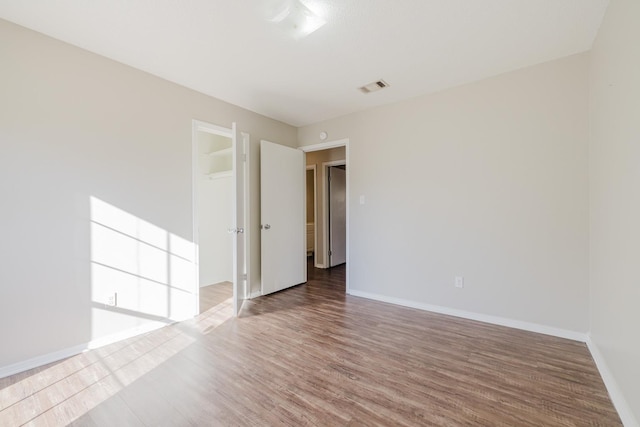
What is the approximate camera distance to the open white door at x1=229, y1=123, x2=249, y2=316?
9.79 feet

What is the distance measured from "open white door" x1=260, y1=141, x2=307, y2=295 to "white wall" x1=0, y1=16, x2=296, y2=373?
1021 mm

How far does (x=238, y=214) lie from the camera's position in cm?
311

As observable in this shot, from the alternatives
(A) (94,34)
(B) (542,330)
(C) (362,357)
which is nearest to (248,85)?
(A) (94,34)

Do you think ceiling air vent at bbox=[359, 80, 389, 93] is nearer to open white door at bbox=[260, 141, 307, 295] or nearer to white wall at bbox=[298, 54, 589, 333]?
white wall at bbox=[298, 54, 589, 333]

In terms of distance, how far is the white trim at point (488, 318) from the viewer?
2447 mm

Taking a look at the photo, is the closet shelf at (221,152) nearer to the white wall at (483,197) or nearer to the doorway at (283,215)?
the doorway at (283,215)

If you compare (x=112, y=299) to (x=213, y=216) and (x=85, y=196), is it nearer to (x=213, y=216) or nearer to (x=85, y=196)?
(x=85, y=196)

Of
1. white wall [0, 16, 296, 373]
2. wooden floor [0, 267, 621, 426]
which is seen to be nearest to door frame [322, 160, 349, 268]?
wooden floor [0, 267, 621, 426]

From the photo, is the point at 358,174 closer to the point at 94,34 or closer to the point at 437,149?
the point at 437,149

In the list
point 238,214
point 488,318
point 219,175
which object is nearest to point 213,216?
point 219,175

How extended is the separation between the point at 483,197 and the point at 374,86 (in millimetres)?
1651

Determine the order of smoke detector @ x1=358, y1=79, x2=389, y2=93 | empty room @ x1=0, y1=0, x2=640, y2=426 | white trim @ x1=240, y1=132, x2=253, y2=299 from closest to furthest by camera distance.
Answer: empty room @ x1=0, y1=0, x2=640, y2=426
smoke detector @ x1=358, y1=79, x2=389, y2=93
white trim @ x1=240, y1=132, x2=253, y2=299

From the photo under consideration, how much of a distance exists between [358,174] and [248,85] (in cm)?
174

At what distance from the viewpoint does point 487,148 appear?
9.26 ft
